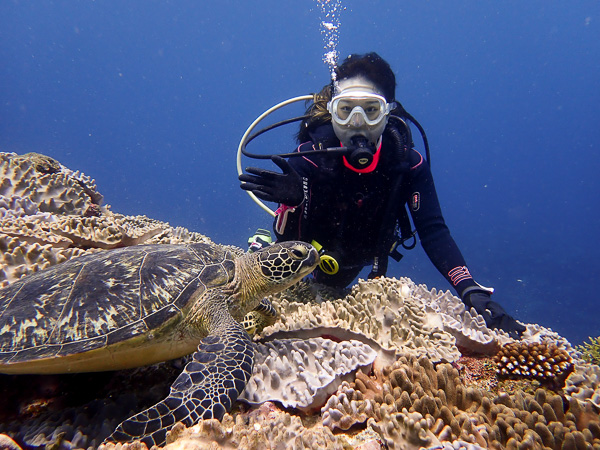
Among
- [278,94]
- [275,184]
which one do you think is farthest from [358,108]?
[278,94]

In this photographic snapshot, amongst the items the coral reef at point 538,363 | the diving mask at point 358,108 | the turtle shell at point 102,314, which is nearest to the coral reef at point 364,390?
the coral reef at point 538,363

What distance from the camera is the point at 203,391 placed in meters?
1.54

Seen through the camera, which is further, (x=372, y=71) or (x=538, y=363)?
(x=372, y=71)

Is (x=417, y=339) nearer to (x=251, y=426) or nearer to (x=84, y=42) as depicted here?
(x=251, y=426)

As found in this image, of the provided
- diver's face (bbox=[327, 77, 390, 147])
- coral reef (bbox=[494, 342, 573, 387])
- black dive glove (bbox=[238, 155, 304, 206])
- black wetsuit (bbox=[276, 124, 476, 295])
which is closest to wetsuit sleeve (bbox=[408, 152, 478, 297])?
black wetsuit (bbox=[276, 124, 476, 295])

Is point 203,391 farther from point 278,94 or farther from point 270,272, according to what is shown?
point 278,94

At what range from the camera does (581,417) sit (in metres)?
1.55

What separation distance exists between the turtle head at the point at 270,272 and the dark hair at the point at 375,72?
2.95 meters

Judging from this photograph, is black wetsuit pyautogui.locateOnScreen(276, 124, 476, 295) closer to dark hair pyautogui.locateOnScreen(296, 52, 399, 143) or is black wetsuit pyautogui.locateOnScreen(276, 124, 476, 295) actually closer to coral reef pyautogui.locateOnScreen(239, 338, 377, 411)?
dark hair pyautogui.locateOnScreen(296, 52, 399, 143)

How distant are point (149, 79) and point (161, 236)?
5199 inches

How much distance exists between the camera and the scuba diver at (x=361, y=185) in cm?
385

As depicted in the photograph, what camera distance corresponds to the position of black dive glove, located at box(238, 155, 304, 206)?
136 inches

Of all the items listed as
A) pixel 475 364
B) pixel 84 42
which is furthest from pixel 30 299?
pixel 84 42

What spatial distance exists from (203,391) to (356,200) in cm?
309
